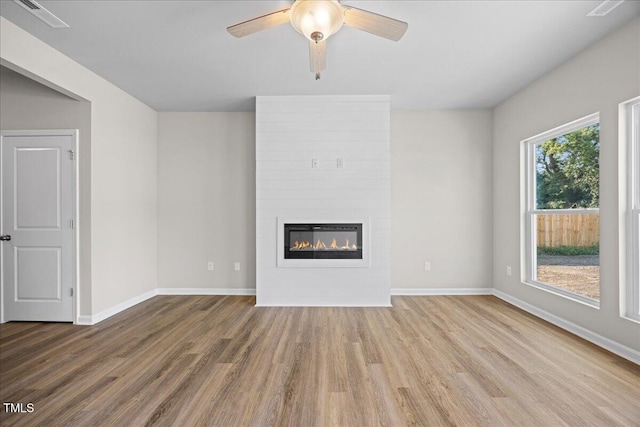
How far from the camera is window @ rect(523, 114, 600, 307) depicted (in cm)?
325

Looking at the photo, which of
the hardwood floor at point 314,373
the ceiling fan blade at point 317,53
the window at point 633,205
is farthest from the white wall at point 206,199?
the window at point 633,205

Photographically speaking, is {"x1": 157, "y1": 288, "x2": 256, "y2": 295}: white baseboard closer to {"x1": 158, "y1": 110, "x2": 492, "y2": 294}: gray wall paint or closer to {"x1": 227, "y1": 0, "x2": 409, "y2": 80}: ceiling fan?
{"x1": 158, "y1": 110, "x2": 492, "y2": 294}: gray wall paint

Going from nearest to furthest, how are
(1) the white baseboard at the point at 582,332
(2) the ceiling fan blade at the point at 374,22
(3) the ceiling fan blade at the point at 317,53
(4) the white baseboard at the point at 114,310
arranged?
(2) the ceiling fan blade at the point at 374,22
(3) the ceiling fan blade at the point at 317,53
(1) the white baseboard at the point at 582,332
(4) the white baseboard at the point at 114,310

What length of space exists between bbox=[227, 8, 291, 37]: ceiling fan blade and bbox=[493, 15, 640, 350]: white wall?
106 inches

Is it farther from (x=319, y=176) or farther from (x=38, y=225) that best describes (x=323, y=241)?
(x=38, y=225)

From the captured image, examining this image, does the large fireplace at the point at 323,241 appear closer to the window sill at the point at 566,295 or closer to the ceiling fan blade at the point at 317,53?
the window sill at the point at 566,295

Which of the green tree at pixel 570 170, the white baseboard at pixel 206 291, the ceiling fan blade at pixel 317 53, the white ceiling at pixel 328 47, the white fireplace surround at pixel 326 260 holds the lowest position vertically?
the white baseboard at pixel 206 291

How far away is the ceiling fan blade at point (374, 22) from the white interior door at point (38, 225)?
130 inches

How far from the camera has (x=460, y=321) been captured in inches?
147

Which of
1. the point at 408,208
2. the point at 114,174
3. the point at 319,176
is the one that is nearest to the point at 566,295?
the point at 408,208

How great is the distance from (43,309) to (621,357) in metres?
5.49

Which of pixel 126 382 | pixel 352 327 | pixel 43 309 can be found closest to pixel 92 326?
pixel 43 309

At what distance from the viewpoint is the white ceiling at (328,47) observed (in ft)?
8.42

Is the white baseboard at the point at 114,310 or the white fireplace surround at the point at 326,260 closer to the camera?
the white baseboard at the point at 114,310
